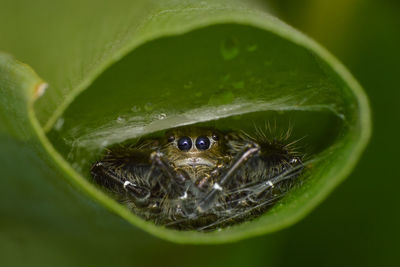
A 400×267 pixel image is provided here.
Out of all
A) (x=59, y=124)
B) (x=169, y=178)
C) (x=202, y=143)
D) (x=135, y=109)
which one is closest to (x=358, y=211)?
(x=202, y=143)

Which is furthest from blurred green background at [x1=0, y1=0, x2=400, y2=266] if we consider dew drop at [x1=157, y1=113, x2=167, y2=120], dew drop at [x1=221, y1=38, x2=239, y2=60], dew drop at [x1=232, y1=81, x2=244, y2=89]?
dew drop at [x1=221, y1=38, x2=239, y2=60]

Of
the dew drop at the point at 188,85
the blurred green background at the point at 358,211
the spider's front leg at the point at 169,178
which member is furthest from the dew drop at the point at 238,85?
the blurred green background at the point at 358,211

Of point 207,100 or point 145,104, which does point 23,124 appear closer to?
point 145,104

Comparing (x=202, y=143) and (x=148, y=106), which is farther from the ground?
(x=202, y=143)

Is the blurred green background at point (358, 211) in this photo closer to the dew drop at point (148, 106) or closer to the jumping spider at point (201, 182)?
the jumping spider at point (201, 182)

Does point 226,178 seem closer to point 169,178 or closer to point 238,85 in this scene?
point 169,178

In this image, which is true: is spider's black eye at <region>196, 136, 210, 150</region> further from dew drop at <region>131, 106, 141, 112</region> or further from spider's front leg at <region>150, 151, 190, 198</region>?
dew drop at <region>131, 106, 141, 112</region>

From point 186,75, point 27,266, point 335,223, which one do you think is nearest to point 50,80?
point 186,75
